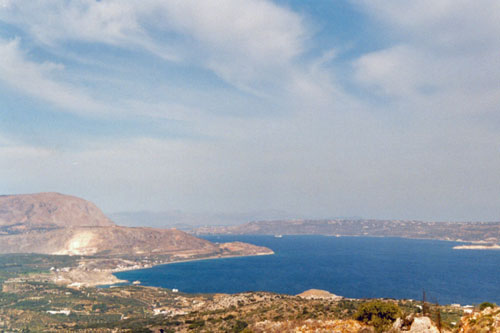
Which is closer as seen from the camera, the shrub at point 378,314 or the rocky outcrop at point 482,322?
the rocky outcrop at point 482,322

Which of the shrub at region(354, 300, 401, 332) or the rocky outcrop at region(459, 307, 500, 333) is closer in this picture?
the rocky outcrop at region(459, 307, 500, 333)

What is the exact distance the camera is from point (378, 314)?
140 ft

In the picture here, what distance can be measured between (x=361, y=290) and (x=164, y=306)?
96.0 meters

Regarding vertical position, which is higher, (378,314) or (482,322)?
(482,322)

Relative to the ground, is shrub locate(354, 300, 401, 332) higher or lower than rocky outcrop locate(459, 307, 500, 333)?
lower

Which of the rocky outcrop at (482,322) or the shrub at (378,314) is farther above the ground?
the rocky outcrop at (482,322)

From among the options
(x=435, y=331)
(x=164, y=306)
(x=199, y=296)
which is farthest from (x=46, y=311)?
(x=435, y=331)

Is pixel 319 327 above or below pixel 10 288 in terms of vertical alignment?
above

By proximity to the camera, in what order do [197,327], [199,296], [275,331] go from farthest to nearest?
[199,296] → [197,327] → [275,331]

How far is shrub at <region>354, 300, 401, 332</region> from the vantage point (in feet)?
→ 132

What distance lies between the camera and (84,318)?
135 meters

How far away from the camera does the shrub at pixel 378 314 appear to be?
40.4m

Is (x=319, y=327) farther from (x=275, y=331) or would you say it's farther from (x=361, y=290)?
(x=361, y=290)

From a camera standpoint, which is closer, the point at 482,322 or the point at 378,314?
the point at 482,322
